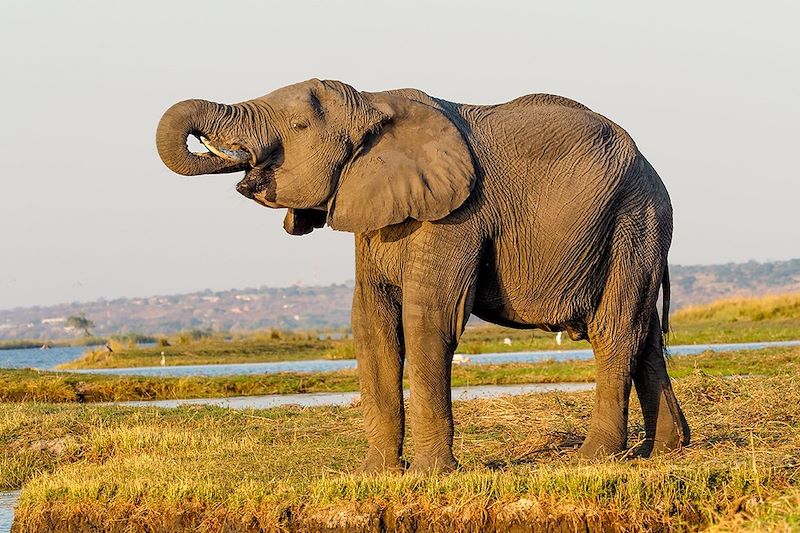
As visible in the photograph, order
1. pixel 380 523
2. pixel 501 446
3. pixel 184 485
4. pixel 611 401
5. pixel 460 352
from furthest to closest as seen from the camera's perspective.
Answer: pixel 460 352 → pixel 501 446 → pixel 611 401 → pixel 184 485 → pixel 380 523

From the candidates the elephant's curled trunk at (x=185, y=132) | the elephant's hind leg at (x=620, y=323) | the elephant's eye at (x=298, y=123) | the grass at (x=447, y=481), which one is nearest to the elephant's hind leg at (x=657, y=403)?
the grass at (x=447, y=481)

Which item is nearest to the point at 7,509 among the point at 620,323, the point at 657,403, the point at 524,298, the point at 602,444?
the point at 524,298

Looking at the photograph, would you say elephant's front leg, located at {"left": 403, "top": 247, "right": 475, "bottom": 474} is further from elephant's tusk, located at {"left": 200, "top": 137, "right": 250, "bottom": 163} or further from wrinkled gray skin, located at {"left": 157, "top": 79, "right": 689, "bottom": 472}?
elephant's tusk, located at {"left": 200, "top": 137, "right": 250, "bottom": 163}

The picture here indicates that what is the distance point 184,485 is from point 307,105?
125 inches

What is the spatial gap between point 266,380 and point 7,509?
1428cm

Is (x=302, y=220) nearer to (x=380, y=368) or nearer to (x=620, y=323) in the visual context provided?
(x=380, y=368)

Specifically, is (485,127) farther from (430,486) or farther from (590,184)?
(430,486)

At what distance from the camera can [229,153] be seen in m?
9.90

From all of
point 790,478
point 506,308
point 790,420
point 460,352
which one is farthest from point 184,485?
point 460,352

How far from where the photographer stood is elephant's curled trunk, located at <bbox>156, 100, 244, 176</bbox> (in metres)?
9.53

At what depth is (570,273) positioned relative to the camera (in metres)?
11.2

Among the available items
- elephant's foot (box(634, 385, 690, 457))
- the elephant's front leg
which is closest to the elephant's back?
the elephant's front leg

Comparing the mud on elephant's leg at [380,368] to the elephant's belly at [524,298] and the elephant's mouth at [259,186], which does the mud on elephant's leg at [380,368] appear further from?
the elephant's mouth at [259,186]

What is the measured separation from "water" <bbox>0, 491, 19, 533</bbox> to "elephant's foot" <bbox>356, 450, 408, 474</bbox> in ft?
10.8
